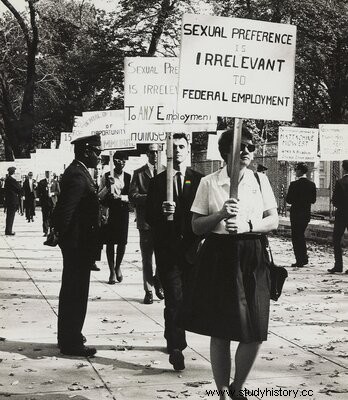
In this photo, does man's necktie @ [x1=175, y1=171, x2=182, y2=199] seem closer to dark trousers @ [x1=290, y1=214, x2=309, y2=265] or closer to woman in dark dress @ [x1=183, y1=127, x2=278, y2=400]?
woman in dark dress @ [x1=183, y1=127, x2=278, y2=400]

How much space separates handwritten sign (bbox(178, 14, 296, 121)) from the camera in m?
5.24

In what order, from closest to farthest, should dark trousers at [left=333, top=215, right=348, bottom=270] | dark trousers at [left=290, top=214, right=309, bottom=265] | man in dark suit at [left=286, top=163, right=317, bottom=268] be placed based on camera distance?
1. dark trousers at [left=333, top=215, right=348, bottom=270]
2. dark trousers at [left=290, top=214, right=309, bottom=265]
3. man in dark suit at [left=286, top=163, right=317, bottom=268]

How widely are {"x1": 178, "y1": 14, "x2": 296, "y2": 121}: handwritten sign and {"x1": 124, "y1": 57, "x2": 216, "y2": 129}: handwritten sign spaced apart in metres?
3.14

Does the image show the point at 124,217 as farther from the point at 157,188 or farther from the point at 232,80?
the point at 232,80

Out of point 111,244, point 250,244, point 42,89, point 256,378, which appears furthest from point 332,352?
point 42,89

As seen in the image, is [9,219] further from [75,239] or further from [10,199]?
[75,239]

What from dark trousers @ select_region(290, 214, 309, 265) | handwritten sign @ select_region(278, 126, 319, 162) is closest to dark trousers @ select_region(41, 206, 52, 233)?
handwritten sign @ select_region(278, 126, 319, 162)

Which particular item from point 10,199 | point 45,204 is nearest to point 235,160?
point 10,199

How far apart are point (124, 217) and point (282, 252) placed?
6504mm

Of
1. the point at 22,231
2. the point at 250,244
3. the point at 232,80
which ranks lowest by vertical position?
the point at 22,231

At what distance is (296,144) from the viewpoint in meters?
18.2

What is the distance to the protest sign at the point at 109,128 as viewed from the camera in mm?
12039

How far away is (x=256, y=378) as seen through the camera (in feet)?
18.8

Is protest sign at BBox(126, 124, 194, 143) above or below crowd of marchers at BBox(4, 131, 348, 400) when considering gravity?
above
